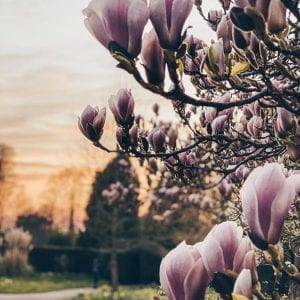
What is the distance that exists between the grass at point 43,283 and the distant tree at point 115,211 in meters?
1.36

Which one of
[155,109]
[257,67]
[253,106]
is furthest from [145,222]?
[257,67]

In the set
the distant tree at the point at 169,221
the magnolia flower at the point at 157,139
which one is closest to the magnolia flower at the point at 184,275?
the magnolia flower at the point at 157,139

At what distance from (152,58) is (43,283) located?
61.5ft

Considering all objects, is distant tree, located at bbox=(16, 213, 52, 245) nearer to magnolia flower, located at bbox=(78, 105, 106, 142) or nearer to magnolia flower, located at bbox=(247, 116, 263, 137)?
magnolia flower, located at bbox=(247, 116, 263, 137)

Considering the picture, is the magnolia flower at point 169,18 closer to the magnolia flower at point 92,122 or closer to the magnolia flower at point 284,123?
the magnolia flower at point 284,123

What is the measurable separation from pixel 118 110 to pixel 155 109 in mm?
4217

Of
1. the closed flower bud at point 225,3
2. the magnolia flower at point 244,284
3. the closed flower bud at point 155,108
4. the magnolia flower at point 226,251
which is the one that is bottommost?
the magnolia flower at point 244,284

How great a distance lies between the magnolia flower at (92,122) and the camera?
2.16 metres

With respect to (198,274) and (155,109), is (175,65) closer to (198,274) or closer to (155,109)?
(198,274)

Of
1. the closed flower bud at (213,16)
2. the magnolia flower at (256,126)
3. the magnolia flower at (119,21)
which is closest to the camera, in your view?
A: the magnolia flower at (119,21)

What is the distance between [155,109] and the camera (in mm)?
6223

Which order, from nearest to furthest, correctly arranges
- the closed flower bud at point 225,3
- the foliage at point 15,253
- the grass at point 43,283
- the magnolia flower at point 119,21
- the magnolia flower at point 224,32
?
the magnolia flower at point 119,21 < the magnolia flower at point 224,32 < the closed flower bud at point 225,3 < the grass at point 43,283 < the foliage at point 15,253

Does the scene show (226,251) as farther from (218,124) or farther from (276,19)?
(218,124)

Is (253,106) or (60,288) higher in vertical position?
(253,106)
